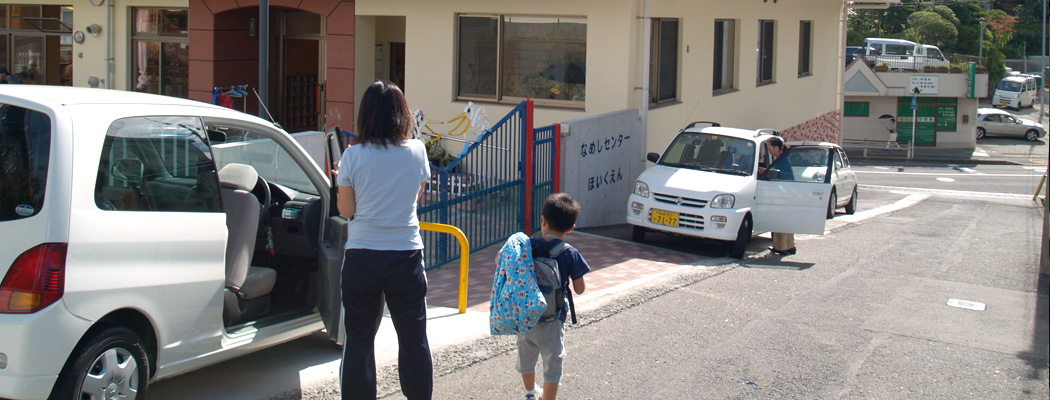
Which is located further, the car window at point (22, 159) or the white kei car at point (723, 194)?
the white kei car at point (723, 194)

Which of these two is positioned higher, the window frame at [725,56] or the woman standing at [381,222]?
the window frame at [725,56]

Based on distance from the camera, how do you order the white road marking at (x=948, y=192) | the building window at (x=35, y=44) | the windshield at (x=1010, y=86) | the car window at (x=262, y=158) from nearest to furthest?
the car window at (x=262, y=158)
the building window at (x=35, y=44)
the white road marking at (x=948, y=192)
the windshield at (x=1010, y=86)

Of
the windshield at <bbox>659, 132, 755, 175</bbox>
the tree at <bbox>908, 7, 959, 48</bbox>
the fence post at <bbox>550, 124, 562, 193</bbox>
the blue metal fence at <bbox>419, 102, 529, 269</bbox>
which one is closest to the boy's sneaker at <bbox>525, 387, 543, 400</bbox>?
the blue metal fence at <bbox>419, 102, 529, 269</bbox>

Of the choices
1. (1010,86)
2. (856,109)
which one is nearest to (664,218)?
(856,109)

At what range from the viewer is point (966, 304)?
28.1 ft

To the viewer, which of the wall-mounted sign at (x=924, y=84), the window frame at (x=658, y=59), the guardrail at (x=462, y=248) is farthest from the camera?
the wall-mounted sign at (x=924, y=84)

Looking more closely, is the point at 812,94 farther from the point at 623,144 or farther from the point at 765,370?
the point at 765,370

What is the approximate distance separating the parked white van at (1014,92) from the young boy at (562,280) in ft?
177

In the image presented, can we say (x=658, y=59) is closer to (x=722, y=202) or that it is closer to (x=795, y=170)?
(x=795, y=170)

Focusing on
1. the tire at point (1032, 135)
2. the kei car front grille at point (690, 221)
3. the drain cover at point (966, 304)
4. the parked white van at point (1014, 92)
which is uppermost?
the parked white van at point (1014, 92)

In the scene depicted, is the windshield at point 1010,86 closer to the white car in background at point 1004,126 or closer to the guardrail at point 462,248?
the white car in background at point 1004,126

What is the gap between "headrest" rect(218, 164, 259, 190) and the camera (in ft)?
17.7

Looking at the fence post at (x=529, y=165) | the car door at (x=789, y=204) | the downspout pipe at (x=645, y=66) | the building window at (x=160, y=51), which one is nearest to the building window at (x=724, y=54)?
the downspout pipe at (x=645, y=66)

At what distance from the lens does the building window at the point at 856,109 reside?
41281 millimetres
